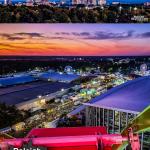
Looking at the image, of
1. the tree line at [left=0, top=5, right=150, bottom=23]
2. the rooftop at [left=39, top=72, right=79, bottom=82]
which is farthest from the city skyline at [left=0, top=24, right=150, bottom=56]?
the rooftop at [left=39, top=72, right=79, bottom=82]

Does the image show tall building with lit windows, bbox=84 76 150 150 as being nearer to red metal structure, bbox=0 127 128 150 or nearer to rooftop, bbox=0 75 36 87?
rooftop, bbox=0 75 36 87

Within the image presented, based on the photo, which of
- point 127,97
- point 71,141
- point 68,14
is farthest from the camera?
point 127,97

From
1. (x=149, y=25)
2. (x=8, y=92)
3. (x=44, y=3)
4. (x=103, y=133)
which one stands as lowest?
(x=8, y=92)

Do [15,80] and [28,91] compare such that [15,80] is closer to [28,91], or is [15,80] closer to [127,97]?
[28,91]

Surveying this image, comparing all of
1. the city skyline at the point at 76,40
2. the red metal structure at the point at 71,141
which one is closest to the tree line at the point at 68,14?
the city skyline at the point at 76,40

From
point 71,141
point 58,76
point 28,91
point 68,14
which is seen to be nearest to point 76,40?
point 68,14

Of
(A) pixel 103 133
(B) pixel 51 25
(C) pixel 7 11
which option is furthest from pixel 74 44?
(A) pixel 103 133

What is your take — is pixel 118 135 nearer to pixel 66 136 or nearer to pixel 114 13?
pixel 66 136
